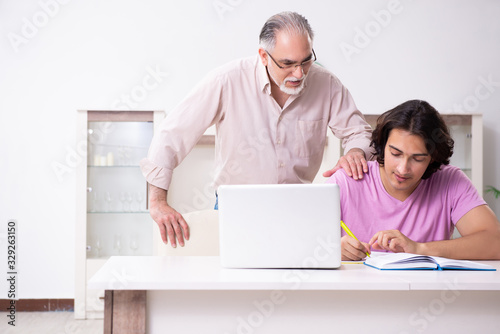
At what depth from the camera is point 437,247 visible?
1.65 m

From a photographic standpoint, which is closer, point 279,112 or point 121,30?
point 279,112

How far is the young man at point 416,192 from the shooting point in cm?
179

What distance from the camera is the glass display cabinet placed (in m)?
3.62

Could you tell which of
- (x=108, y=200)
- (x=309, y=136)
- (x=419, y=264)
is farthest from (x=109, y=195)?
(x=419, y=264)

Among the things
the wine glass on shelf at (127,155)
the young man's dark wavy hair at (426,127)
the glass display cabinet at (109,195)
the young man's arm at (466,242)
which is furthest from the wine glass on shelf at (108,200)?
the young man's arm at (466,242)

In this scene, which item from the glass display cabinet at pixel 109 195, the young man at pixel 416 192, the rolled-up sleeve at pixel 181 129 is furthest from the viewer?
the glass display cabinet at pixel 109 195

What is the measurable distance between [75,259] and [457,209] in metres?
2.63

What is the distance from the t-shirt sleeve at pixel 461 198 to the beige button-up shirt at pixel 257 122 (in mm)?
378

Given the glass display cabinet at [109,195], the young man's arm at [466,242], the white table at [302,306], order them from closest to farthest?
the white table at [302,306], the young man's arm at [466,242], the glass display cabinet at [109,195]

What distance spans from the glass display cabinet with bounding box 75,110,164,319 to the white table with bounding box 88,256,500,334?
8.36 ft

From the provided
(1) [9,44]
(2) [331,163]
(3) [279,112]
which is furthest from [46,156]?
(3) [279,112]

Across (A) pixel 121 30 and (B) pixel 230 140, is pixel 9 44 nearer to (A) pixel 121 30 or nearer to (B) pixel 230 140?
(A) pixel 121 30

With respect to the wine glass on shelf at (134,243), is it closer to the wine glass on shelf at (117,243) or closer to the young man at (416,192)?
the wine glass on shelf at (117,243)

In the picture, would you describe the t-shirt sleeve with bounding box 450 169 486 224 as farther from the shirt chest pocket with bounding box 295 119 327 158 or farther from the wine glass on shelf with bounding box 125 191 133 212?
the wine glass on shelf with bounding box 125 191 133 212
